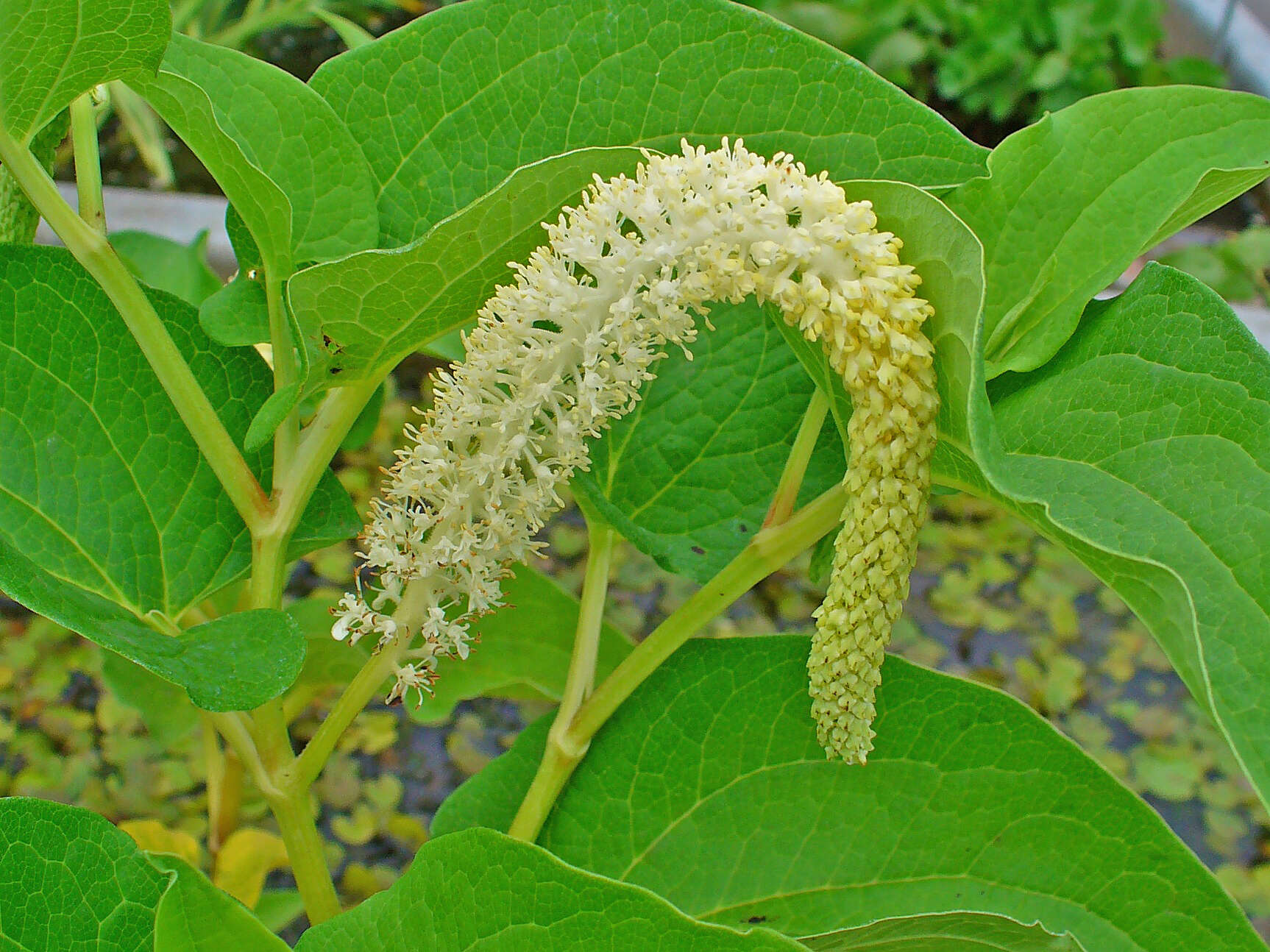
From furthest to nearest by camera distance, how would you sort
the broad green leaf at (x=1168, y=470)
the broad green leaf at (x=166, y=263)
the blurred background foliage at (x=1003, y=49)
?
the blurred background foliage at (x=1003, y=49)
the broad green leaf at (x=166, y=263)
the broad green leaf at (x=1168, y=470)

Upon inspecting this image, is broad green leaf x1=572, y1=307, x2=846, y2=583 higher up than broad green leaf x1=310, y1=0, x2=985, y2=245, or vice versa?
broad green leaf x1=310, y1=0, x2=985, y2=245

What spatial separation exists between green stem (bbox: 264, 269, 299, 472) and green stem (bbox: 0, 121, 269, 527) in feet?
0.05

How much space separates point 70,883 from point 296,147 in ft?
0.81

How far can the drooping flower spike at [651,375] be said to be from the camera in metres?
0.31

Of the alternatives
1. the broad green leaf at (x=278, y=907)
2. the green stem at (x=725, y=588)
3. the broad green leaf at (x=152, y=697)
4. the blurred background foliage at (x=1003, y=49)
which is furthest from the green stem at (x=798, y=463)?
the blurred background foliage at (x=1003, y=49)

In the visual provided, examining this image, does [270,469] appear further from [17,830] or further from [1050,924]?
[1050,924]

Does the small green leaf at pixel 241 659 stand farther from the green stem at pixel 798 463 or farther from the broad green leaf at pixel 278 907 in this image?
the broad green leaf at pixel 278 907

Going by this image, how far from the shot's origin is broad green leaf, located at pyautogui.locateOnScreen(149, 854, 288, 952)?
36cm

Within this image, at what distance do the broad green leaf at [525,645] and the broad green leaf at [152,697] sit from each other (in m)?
0.16

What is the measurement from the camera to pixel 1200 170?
13.6 inches

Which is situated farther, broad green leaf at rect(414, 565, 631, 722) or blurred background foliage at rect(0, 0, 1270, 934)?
blurred background foliage at rect(0, 0, 1270, 934)

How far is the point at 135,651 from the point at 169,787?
654 mm

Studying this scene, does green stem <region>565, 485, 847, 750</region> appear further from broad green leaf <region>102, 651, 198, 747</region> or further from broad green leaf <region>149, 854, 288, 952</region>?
broad green leaf <region>102, 651, 198, 747</region>

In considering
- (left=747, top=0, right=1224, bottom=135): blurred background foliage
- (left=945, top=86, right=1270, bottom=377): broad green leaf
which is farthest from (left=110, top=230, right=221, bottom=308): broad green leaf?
(left=747, top=0, right=1224, bottom=135): blurred background foliage
